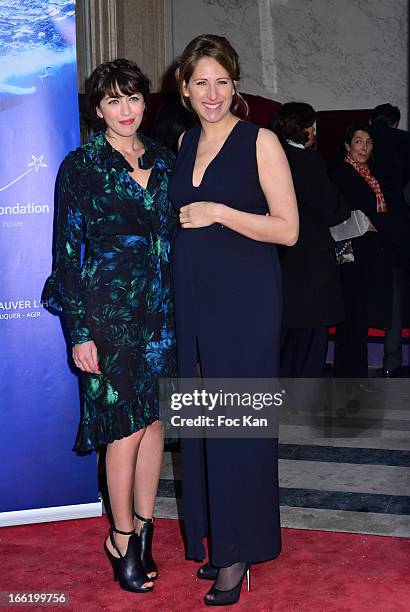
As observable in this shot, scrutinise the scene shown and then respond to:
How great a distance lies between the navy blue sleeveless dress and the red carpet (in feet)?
0.52

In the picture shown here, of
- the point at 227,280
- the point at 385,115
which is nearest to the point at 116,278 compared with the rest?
the point at 227,280

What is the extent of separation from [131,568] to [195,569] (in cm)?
25

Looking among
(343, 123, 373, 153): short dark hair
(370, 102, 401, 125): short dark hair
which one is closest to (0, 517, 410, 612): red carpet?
(343, 123, 373, 153): short dark hair

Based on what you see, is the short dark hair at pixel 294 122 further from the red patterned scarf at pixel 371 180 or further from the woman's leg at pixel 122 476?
the woman's leg at pixel 122 476

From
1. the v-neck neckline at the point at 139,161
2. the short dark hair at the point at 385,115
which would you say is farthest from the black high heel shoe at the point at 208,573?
the short dark hair at the point at 385,115

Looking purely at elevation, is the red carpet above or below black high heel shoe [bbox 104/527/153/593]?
below

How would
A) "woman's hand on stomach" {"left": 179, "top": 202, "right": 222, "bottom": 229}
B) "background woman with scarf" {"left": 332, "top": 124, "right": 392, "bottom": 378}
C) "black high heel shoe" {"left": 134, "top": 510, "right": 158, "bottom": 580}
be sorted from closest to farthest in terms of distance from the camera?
"woman's hand on stomach" {"left": 179, "top": 202, "right": 222, "bottom": 229} < "black high heel shoe" {"left": 134, "top": 510, "right": 158, "bottom": 580} < "background woman with scarf" {"left": 332, "top": 124, "right": 392, "bottom": 378}

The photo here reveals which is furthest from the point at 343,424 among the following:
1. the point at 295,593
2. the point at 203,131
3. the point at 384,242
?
the point at 203,131

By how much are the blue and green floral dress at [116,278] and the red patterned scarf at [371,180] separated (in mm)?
2388

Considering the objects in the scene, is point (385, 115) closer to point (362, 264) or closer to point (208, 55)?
point (362, 264)

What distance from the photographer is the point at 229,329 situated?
108 inches

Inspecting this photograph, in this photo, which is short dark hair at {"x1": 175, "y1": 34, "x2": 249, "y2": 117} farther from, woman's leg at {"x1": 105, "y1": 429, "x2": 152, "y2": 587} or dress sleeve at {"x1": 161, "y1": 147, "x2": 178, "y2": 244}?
woman's leg at {"x1": 105, "y1": 429, "x2": 152, "y2": 587}

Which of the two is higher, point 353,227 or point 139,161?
point 139,161

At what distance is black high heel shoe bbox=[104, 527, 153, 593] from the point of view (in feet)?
9.55
